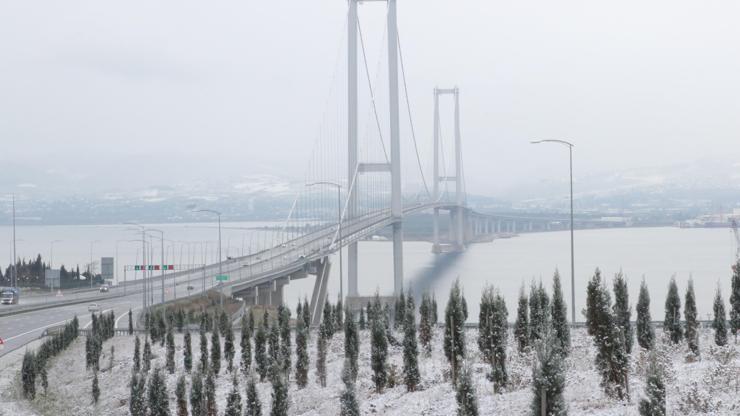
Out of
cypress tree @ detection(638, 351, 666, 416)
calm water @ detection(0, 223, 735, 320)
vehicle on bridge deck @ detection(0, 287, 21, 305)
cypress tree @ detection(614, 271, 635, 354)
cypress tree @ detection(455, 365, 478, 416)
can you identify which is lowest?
calm water @ detection(0, 223, 735, 320)

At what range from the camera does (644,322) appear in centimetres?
1975

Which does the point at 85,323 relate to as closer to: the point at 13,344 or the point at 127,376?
the point at 13,344

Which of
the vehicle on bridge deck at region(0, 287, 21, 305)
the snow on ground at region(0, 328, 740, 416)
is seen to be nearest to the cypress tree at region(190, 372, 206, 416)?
the snow on ground at region(0, 328, 740, 416)

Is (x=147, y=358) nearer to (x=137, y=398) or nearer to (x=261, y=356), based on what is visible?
(x=261, y=356)

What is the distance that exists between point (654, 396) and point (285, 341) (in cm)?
1433

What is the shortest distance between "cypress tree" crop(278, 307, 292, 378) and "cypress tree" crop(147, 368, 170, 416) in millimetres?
2716

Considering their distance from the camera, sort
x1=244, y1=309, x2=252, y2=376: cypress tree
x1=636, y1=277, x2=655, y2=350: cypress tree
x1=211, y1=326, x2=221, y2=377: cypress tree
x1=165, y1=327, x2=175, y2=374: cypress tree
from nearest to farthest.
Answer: x1=636, y1=277, x2=655, y2=350: cypress tree → x1=244, y1=309, x2=252, y2=376: cypress tree → x1=211, y1=326, x2=221, y2=377: cypress tree → x1=165, y1=327, x2=175, y2=374: cypress tree

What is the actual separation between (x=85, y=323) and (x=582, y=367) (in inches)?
1130

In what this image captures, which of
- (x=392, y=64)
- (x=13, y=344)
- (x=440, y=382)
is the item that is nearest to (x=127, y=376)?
(x=13, y=344)

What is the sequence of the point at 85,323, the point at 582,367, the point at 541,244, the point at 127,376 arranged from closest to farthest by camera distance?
the point at 582,367 → the point at 127,376 → the point at 85,323 → the point at 541,244

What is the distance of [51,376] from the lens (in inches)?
1131

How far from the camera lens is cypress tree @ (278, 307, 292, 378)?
21.4 meters

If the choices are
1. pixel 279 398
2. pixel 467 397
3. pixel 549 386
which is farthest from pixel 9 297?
pixel 549 386

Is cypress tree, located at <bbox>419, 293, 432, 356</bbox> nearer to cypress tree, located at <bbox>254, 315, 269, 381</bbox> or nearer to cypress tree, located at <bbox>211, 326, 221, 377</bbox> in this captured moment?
cypress tree, located at <bbox>254, 315, 269, 381</bbox>
